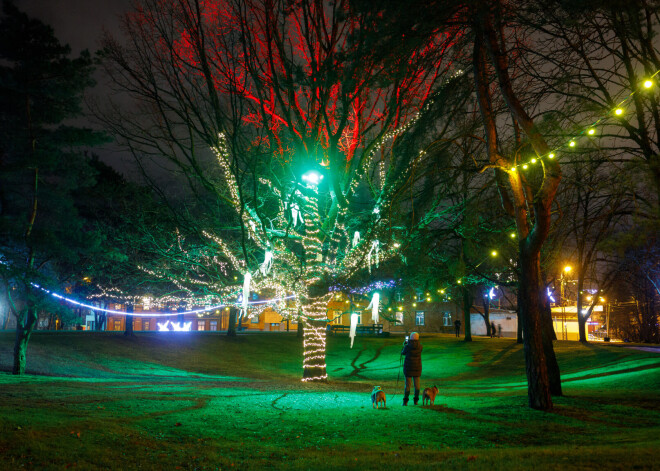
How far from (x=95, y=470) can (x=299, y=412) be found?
4.65 meters

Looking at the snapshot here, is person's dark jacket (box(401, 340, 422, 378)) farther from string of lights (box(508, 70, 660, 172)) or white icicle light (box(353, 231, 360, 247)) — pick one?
string of lights (box(508, 70, 660, 172))

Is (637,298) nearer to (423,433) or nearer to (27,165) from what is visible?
(423,433)

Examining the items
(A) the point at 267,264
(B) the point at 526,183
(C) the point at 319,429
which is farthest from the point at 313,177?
(C) the point at 319,429

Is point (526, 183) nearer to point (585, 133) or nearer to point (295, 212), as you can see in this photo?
point (585, 133)

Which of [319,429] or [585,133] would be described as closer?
[319,429]

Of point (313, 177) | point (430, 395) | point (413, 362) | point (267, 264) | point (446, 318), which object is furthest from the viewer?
point (446, 318)

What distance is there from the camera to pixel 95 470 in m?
4.79

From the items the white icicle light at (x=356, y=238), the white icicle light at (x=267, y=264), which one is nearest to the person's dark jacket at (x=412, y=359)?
the white icicle light at (x=356, y=238)

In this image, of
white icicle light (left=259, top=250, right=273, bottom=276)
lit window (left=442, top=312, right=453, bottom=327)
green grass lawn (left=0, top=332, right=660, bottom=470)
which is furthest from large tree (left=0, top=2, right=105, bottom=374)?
lit window (left=442, top=312, right=453, bottom=327)

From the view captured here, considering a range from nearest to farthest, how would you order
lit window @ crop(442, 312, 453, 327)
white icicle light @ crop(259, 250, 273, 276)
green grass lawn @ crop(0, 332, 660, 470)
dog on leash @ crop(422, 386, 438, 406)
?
green grass lawn @ crop(0, 332, 660, 470) < dog on leash @ crop(422, 386, 438, 406) < white icicle light @ crop(259, 250, 273, 276) < lit window @ crop(442, 312, 453, 327)

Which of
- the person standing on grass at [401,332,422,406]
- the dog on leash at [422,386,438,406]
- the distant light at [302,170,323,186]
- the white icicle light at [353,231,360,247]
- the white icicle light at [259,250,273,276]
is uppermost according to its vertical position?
the distant light at [302,170,323,186]

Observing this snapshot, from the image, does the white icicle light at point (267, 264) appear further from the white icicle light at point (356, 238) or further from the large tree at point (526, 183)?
the large tree at point (526, 183)

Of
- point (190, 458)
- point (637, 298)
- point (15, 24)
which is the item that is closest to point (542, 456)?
point (190, 458)

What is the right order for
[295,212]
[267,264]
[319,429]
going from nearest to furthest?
1. [319,429]
2. [295,212]
3. [267,264]
